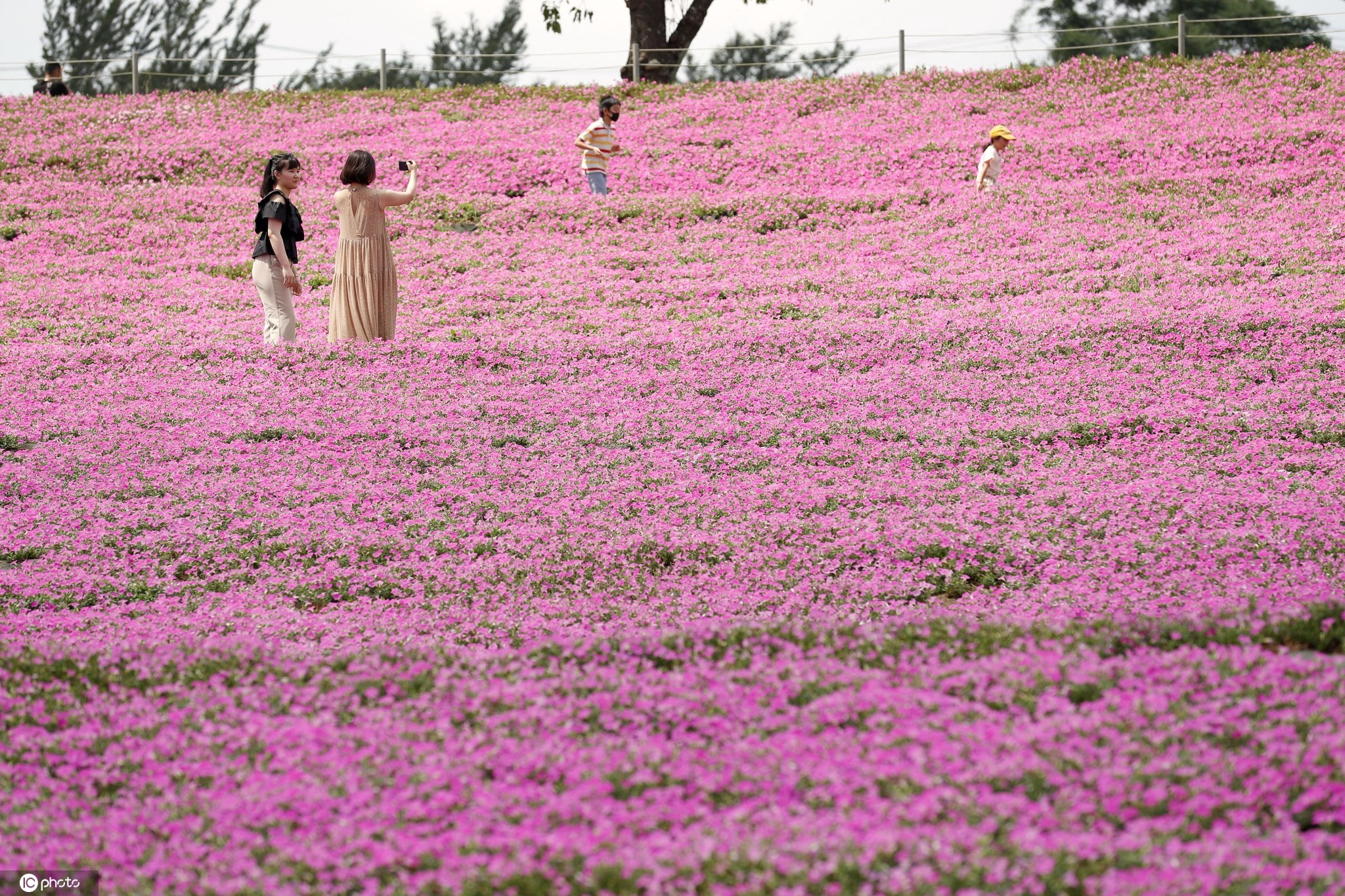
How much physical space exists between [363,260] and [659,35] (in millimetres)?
31185

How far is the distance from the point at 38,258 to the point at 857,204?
57.4ft

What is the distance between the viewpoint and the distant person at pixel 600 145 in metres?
26.7

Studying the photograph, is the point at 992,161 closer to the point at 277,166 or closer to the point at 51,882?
the point at 277,166

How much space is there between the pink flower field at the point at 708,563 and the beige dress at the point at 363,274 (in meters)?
0.93

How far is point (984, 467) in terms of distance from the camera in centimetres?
1084

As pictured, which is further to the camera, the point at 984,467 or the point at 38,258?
the point at 38,258

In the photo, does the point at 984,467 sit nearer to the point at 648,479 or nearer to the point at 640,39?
the point at 648,479

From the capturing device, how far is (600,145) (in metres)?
27.5

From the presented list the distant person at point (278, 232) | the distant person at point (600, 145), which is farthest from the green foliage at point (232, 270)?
the distant person at point (278, 232)

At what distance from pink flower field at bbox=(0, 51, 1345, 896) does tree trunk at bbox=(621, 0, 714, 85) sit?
2074 cm

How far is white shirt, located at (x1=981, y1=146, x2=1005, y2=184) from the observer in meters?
25.1

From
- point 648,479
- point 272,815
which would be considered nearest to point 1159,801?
point 272,815

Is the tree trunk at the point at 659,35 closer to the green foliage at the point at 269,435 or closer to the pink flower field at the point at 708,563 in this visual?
the pink flower field at the point at 708,563

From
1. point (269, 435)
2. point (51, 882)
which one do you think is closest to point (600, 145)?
point (269, 435)
